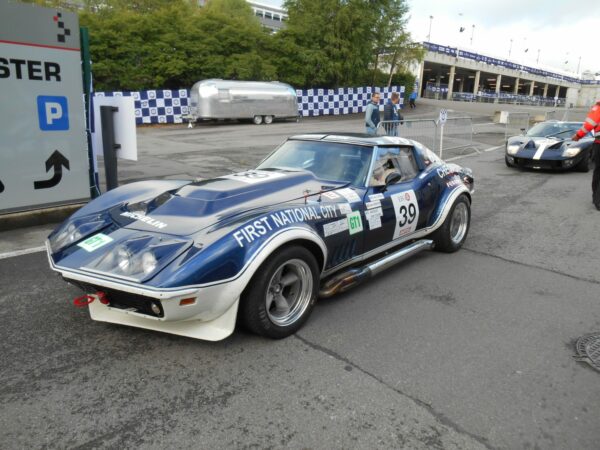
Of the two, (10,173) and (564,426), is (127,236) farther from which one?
(10,173)

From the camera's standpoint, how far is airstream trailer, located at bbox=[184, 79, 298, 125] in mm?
21812

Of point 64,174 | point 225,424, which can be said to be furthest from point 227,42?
point 225,424

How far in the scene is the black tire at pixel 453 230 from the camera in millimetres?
4918

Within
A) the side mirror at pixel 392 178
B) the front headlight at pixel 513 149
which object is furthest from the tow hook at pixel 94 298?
the front headlight at pixel 513 149

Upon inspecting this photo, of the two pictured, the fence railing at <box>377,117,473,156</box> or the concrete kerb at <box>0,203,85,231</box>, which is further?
the fence railing at <box>377,117,473,156</box>

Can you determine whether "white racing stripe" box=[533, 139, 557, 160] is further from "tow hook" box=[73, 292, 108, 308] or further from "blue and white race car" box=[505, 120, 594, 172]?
"tow hook" box=[73, 292, 108, 308]

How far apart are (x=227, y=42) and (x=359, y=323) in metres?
28.9

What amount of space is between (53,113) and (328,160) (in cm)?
406

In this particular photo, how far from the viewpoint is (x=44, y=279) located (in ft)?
13.6

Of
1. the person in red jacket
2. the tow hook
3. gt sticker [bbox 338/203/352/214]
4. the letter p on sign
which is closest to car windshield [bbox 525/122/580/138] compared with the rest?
the person in red jacket

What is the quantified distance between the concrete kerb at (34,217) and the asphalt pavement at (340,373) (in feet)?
4.59

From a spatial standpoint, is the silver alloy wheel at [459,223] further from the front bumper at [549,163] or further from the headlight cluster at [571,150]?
the headlight cluster at [571,150]

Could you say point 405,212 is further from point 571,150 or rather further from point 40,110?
point 571,150

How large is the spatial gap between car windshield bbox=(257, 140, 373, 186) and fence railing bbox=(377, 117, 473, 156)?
392 centimetres
